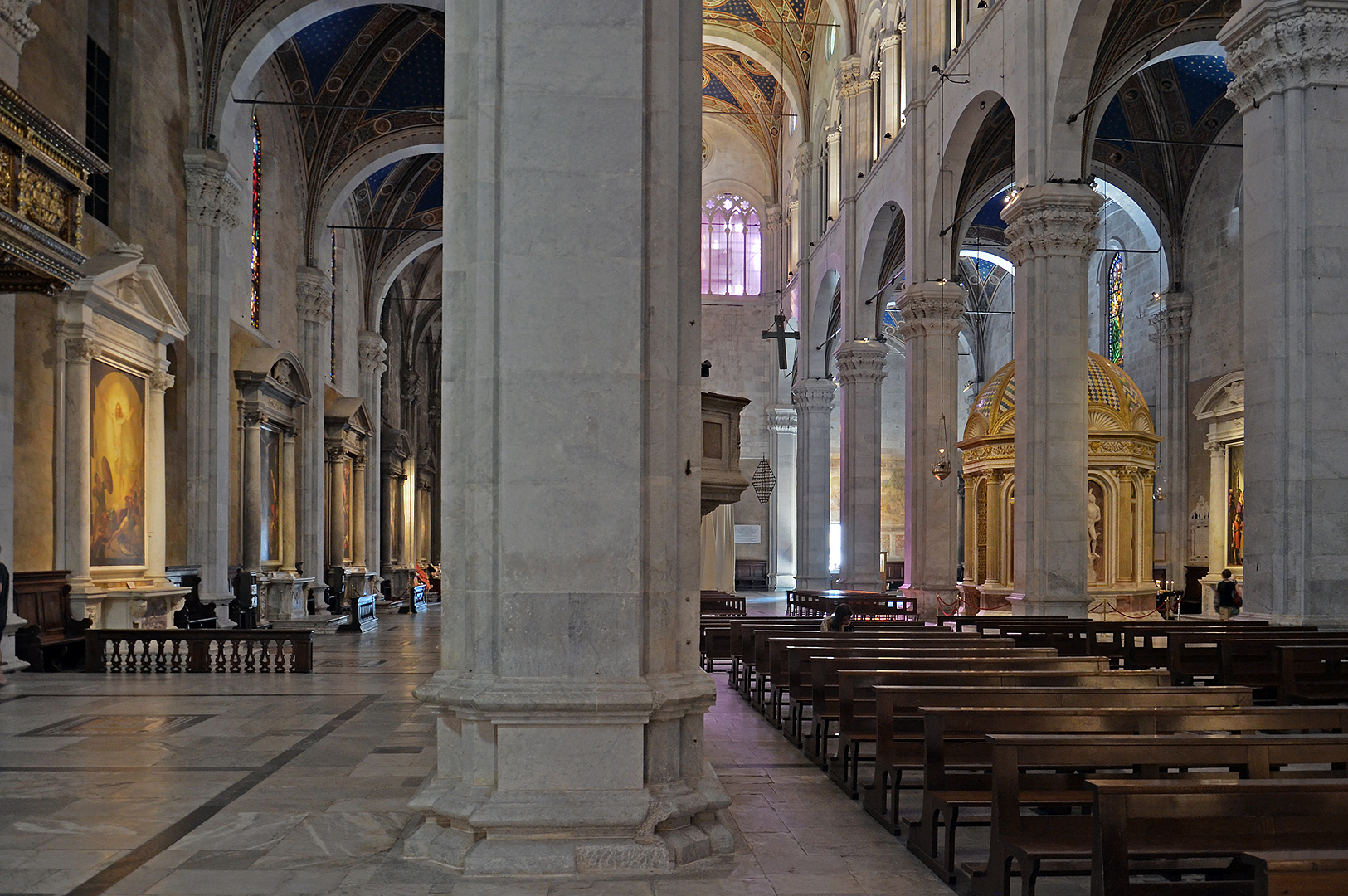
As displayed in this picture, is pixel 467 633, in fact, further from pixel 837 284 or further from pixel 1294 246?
pixel 837 284

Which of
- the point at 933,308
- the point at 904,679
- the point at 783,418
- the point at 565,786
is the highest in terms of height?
the point at 933,308

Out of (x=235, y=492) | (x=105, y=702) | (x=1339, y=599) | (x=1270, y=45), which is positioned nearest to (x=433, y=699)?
(x=105, y=702)

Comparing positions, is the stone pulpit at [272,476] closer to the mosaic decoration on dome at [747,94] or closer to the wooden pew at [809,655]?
the wooden pew at [809,655]

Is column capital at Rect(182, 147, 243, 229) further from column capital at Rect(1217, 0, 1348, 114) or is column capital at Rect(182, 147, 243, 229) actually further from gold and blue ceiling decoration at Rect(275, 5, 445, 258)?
column capital at Rect(1217, 0, 1348, 114)

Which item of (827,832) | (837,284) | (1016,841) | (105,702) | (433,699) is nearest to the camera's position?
(1016,841)

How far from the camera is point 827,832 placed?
5.73 meters

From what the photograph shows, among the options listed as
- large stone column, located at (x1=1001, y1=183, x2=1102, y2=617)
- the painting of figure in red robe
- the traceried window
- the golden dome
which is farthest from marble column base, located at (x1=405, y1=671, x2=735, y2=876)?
the traceried window

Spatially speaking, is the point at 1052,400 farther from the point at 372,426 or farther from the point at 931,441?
the point at 372,426

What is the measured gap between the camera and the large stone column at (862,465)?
27500mm

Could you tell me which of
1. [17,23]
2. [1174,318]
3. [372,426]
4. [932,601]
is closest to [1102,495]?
[932,601]

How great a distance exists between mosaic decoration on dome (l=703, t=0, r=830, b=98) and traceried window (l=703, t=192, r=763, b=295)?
334 inches

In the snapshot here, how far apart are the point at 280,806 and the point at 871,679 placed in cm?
360

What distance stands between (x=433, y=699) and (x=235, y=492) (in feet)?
55.0

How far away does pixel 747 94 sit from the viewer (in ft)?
124
